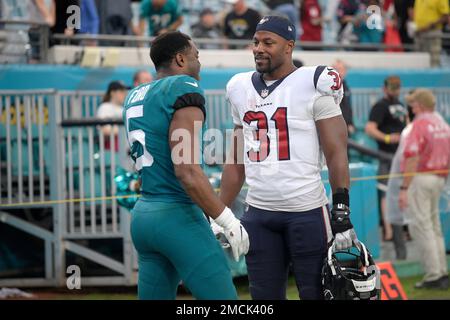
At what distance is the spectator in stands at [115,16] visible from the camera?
1236 cm

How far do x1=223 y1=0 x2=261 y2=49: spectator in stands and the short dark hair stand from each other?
26.2 ft

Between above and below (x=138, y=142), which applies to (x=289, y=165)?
below

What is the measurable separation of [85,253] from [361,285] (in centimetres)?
497

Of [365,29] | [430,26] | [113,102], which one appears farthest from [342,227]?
[430,26]

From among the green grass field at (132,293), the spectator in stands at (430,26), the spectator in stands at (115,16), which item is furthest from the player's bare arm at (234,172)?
the spectator in stands at (430,26)

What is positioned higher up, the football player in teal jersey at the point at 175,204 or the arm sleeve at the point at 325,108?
the arm sleeve at the point at 325,108

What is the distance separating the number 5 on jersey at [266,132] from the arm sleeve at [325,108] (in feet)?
0.61

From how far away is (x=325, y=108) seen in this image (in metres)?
5.59

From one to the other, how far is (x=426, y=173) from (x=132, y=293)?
3141mm

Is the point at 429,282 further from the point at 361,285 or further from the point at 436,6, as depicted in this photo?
the point at 436,6

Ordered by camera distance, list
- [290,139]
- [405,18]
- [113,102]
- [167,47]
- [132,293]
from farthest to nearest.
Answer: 1. [405,18]
2. [113,102]
3. [132,293]
4. [290,139]
5. [167,47]

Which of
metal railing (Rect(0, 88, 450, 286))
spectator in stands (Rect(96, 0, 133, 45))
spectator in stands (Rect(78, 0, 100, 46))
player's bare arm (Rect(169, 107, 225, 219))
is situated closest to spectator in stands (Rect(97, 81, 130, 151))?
metal railing (Rect(0, 88, 450, 286))

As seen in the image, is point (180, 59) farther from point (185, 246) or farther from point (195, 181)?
point (185, 246)

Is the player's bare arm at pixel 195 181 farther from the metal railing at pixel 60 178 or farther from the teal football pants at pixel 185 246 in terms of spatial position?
the metal railing at pixel 60 178
